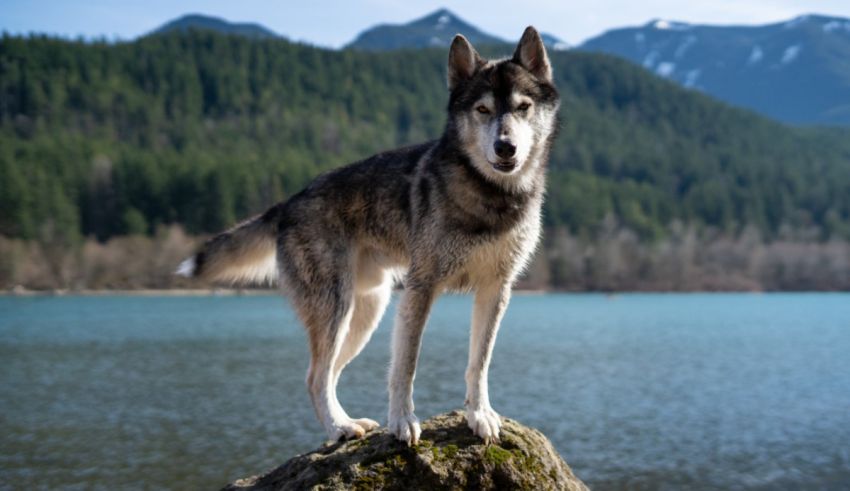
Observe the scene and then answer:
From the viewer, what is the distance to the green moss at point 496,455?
843 centimetres

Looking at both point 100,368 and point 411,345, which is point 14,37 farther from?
point 411,345

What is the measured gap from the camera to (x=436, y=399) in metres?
31.0

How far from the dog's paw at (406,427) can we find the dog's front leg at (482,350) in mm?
529

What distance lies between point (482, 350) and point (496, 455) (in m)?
1.01

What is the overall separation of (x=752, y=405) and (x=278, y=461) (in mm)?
20115

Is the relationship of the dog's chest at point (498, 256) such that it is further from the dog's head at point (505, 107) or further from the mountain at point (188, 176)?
the mountain at point (188, 176)

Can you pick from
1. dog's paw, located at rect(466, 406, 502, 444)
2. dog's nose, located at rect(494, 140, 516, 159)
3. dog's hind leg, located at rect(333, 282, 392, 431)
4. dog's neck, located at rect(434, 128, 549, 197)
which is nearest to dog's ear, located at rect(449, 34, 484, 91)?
dog's neck, located at rect(434, 128, 549, 197)

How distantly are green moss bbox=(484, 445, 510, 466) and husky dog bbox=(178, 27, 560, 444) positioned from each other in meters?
0.13

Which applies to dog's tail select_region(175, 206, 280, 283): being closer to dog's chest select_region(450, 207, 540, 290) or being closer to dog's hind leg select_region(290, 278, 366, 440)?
dog's hind leg select_region(290, 278, 366, 440)

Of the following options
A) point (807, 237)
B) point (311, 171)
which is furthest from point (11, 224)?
point (807, 237)

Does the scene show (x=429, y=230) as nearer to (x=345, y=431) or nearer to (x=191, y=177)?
(x=345, y=431)

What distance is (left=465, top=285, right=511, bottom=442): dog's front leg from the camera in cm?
823

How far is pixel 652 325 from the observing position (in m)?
77.9

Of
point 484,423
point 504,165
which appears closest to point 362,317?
point 484,423
